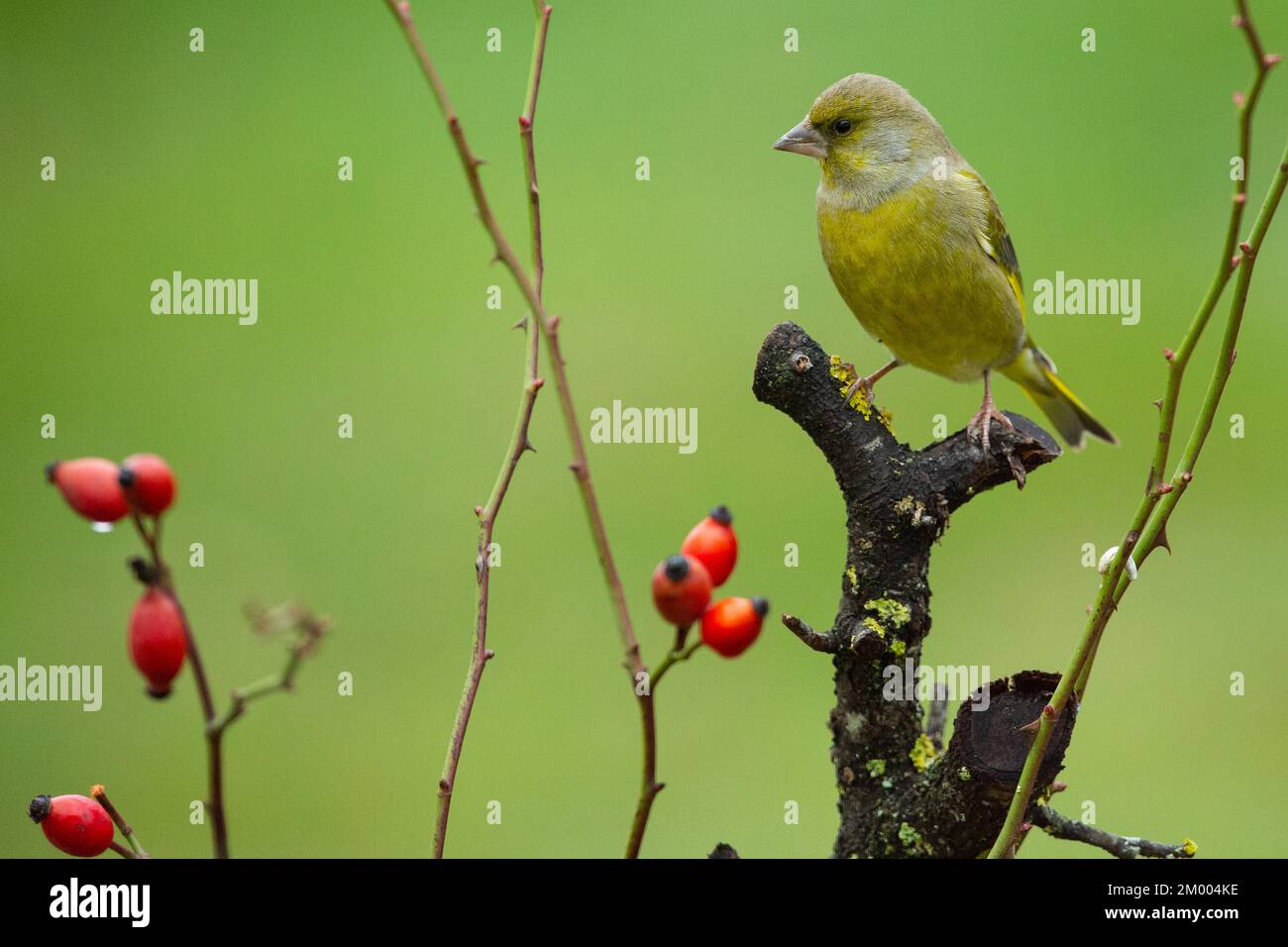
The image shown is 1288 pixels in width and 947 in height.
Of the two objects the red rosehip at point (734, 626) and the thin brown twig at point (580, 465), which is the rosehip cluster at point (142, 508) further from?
the red rosehip at point (734, 626)

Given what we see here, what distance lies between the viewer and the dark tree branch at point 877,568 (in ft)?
5.70

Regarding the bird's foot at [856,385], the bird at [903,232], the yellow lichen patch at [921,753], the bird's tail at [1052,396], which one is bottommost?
the yellow lichen patch at [921,753]

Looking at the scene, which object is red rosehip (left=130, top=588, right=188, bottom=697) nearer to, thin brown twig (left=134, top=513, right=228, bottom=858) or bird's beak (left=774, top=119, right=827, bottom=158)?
thin brown twig (left=134, top=513, right=228, bottom=858)

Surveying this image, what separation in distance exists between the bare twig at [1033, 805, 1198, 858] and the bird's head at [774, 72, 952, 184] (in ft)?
4.19

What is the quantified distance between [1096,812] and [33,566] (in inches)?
137

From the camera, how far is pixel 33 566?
4.78 m

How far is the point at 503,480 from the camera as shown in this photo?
1.18m

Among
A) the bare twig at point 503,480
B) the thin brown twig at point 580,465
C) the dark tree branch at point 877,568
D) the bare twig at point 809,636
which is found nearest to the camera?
the thin brown twig at point 580,465

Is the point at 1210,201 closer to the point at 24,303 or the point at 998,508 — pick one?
the point at 998,508

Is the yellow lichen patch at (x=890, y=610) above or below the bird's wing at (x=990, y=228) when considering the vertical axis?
below

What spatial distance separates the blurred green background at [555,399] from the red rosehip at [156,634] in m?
3.16

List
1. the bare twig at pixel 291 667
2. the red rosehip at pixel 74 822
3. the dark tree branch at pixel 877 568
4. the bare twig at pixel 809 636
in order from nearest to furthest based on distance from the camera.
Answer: the bare twig at pixel 291 667, the red rosehip at pixel 74 822, the bare twig at pixel 809 636, the dark tree branch at pixel 877 568

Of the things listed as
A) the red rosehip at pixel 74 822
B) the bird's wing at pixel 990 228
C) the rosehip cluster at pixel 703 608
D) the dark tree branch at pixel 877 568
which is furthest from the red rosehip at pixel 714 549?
the bird's wing at pixel 990 228

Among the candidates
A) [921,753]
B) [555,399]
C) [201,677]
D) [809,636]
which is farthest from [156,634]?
[555,399]
